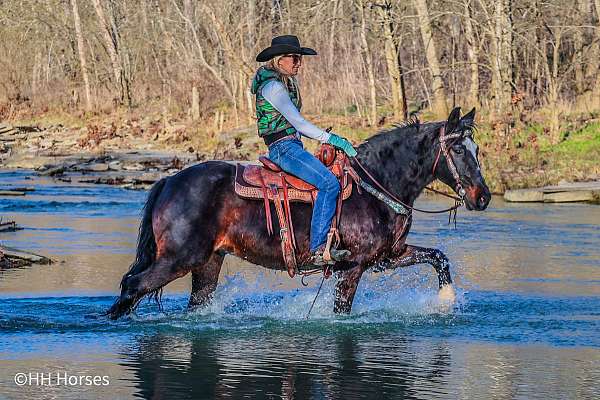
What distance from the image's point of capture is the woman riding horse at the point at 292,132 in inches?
416

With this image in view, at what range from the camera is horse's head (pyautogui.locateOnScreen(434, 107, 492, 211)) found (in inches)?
437

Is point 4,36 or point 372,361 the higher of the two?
point 4,36

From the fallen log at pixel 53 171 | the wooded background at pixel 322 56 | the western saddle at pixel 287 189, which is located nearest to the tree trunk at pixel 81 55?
the wooded background at pixel 322 56

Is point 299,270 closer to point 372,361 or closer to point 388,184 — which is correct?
point 388,184

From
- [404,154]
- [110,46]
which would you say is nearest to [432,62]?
[110,46]

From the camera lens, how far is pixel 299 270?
35.9ft

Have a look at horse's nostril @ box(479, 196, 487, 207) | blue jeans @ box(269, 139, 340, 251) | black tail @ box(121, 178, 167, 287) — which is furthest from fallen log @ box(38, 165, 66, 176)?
horse's nostril @ box(479, 196, 487, 207)

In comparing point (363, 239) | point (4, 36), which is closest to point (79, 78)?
point (4, 36)

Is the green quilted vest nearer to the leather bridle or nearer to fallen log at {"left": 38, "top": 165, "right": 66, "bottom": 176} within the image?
the leather bridle

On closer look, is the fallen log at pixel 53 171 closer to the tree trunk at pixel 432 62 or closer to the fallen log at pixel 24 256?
the tree trunk at pixel 432 62

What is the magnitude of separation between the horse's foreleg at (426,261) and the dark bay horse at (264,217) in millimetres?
64

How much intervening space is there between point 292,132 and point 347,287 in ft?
4.68

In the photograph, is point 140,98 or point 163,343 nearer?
point 163,343

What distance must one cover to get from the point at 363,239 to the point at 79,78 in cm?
4209
